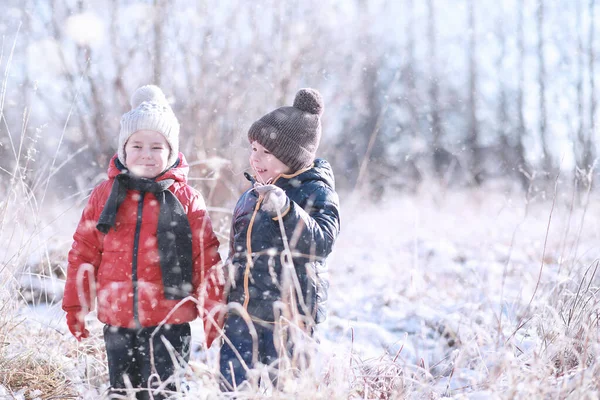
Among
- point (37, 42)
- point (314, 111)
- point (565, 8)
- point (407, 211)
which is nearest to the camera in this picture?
point (314, 111)

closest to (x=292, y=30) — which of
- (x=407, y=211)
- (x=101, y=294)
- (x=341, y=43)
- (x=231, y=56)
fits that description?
(x=231, y=56)

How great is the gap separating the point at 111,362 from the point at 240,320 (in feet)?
1.79

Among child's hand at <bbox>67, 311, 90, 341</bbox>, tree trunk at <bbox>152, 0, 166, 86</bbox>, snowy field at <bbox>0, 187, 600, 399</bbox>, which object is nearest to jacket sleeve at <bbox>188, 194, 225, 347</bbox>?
snowy field at <bbox>0, 187, 600, 399</bbox>

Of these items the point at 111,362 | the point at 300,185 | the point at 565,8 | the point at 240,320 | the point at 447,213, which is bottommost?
the point at 447,213

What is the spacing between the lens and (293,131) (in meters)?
2.26

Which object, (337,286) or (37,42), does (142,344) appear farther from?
(37,42)

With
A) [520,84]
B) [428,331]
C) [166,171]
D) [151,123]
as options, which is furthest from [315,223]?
[520,84]

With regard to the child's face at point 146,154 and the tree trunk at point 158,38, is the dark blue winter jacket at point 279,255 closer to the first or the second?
the child's face at point 146,154

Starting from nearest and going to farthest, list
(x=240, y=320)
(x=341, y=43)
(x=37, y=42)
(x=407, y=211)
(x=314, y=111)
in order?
(x=240, y=320) → (x=314, y=111) → (x=37, y=42) → (x=341, y=43) → (x=407, y=211)

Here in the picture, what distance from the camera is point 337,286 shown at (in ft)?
17.0

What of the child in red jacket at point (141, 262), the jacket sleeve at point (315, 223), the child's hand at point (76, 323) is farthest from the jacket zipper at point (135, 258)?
the jacket sleeve at point (315, 223)

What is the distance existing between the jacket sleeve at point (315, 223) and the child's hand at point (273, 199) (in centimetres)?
3

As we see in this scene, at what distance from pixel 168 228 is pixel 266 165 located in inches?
18.7

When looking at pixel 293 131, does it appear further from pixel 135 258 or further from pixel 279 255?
pixel 135 258
